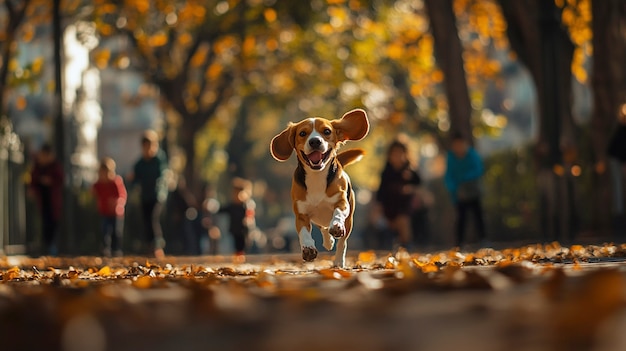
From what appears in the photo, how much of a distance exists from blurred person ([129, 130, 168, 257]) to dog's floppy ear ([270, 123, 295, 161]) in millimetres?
8442

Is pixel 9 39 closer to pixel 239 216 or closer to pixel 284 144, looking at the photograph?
pixel 239 216

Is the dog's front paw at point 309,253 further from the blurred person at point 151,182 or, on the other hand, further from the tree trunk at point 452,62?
the tree trunk at point 452,62

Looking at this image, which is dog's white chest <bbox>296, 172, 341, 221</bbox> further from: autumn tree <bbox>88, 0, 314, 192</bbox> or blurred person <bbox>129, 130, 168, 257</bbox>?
autumn tree <bbox>88, 0, 314, 192</bbox>

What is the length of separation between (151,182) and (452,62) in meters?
6.26

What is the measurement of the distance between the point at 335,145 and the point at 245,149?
144 ft

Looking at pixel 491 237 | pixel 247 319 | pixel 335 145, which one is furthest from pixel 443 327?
pixel 491 237

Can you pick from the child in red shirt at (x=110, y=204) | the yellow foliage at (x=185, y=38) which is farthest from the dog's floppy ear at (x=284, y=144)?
the yellow foliage at (x=185, y=38)

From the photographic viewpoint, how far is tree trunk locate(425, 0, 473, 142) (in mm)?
24000

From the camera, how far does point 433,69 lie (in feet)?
110

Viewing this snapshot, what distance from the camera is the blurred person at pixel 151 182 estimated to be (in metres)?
20.3

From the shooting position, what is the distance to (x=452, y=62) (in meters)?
24.0

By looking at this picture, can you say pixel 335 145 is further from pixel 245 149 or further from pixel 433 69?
pixel 245 149

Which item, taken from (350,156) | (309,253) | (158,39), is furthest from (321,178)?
(158,39)

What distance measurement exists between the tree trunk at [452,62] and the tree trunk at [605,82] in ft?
8.18
